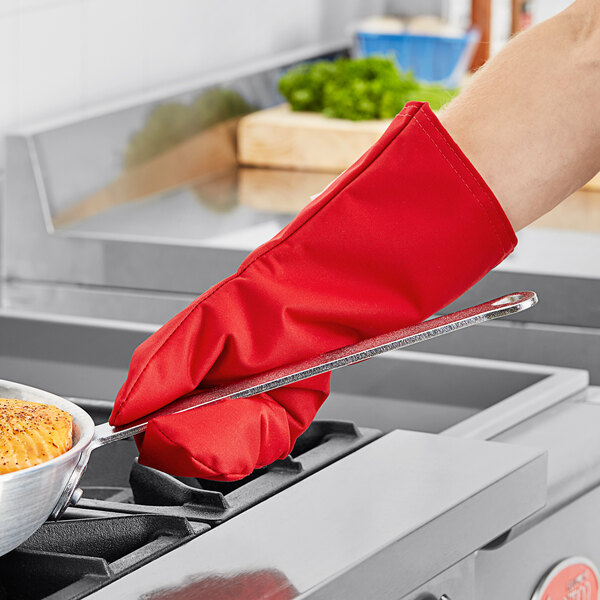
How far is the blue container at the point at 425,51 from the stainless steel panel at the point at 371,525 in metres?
1.83

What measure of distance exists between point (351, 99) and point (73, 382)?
41.3 inches

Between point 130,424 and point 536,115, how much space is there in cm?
29

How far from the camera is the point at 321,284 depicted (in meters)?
0.74

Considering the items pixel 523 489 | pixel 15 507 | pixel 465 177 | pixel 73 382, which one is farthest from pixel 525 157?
pixel 73 382

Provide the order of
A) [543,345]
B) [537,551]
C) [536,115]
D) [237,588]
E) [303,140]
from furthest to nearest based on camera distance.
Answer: [303,140], [543,345], [537,551], [536,115], [237,588]

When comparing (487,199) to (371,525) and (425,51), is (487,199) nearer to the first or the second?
(371,525)

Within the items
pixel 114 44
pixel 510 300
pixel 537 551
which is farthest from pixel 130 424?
pixel 114 44

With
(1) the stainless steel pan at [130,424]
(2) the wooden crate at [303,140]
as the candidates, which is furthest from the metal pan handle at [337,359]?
(2) the wooden crate at [303,140]

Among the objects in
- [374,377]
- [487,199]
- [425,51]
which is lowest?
[374,377]

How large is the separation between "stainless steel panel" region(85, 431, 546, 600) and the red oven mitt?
0.16ft

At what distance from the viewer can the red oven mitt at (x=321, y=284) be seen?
726 millimetres

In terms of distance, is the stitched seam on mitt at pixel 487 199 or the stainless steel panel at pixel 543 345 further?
the stainless steel panel at pixel 543 345

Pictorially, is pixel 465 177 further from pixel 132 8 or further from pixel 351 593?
pixel 132 8

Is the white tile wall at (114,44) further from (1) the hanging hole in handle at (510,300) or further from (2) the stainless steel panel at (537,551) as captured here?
(1) the hanging hole in handle at (510,300)
